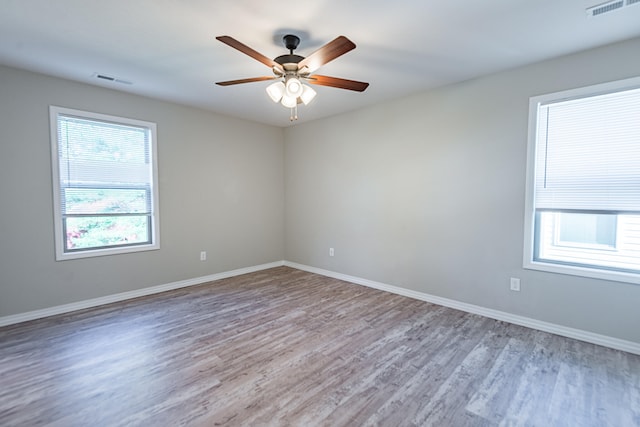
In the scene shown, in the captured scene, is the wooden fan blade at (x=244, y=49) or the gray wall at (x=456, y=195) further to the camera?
the gray wall at (x=456, y=195)

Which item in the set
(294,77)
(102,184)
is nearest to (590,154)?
(294,77)

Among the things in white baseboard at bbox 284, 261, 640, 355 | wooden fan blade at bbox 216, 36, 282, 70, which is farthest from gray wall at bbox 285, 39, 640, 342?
wooden fan blade at bbox 216, 36, 282, 70

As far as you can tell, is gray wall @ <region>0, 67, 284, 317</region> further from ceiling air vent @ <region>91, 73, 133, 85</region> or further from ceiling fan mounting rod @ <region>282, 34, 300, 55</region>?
ceiling fan mounting rod @ <region>282, 34, 300, 55</region>

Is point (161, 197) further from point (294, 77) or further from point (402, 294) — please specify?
point (402, 294)

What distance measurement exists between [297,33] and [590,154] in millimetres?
2782

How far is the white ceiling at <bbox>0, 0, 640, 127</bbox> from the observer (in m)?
2.00

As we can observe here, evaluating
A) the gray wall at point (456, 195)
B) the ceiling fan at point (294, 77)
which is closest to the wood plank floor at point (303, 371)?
the gray wall at point (456, 195)

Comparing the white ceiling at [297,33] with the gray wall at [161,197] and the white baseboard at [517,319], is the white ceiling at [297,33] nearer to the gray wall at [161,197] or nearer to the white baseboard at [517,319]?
the gray wall at [161,197]

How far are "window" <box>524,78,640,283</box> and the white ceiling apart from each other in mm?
506

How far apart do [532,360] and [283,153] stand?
4.62 metres

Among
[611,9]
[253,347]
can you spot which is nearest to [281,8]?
[611,9]

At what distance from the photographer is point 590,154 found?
2611 millimetres

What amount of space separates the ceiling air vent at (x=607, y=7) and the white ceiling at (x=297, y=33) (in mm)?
61

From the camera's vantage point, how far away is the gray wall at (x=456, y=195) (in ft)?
8.66
